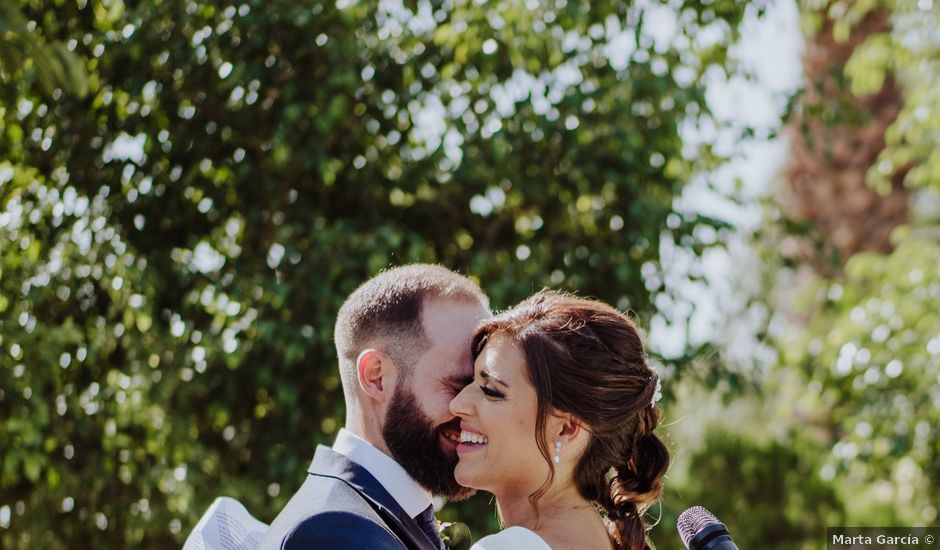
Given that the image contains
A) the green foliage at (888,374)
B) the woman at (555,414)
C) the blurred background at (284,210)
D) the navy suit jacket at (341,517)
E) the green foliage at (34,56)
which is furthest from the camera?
the green foliage at (888,374)

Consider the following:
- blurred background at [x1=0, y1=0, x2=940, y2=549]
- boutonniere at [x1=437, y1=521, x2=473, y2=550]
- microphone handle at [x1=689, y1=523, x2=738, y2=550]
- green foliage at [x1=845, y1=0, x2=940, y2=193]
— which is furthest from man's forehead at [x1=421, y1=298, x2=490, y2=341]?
green foliage at [x1=845, y1=0, x2=940, y2=193]

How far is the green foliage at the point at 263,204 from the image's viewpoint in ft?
15.2

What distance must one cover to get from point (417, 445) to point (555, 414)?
35 cm

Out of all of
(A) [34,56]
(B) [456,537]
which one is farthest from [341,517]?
(A) [34,56]

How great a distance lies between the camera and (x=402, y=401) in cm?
258

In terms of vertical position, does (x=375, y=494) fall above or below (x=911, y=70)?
above

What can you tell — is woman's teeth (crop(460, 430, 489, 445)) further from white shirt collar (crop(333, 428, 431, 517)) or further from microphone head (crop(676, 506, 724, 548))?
microphone head (crop(676, 506, 724, 548))

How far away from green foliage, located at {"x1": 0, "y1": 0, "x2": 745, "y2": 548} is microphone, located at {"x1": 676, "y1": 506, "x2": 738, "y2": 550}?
2.57 metres

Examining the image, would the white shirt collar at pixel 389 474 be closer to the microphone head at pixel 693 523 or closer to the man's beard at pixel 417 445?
the man's beard at pixel 417 445

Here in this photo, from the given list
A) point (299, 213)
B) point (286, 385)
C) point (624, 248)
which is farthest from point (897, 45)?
point (286, 385)

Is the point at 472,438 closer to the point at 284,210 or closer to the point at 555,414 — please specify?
the point at 555,414

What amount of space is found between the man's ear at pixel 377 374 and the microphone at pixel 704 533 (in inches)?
30.4

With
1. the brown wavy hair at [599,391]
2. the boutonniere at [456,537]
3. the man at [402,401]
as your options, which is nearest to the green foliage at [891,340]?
the boutonniere at [456,537]

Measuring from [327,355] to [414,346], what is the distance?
82.6 inches
